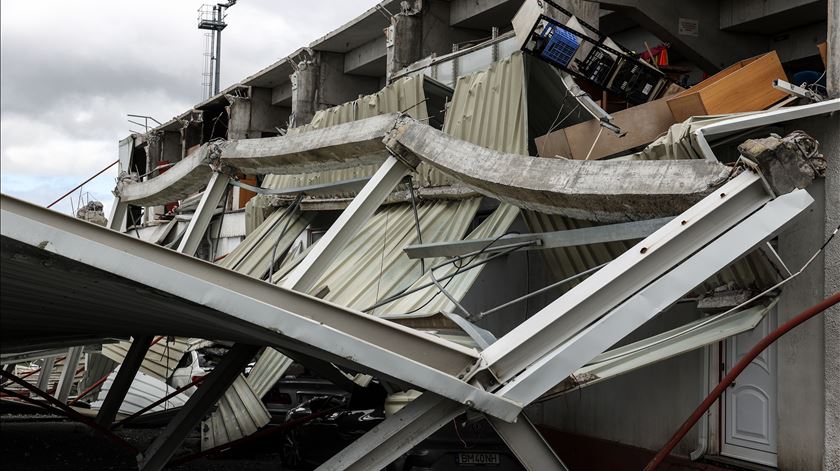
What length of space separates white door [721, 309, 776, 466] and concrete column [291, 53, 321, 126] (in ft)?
55.3

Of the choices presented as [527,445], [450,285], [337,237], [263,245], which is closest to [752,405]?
[450,285]

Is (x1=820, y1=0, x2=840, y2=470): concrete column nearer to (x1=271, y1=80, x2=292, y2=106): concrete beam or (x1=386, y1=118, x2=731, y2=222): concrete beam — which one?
(x1=386, y1=118, x2=731, y2=222): concrete beam

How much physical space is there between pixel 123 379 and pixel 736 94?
8226mm

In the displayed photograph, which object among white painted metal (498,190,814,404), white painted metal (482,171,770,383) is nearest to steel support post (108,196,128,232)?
white painted metal (482,171,770,383)

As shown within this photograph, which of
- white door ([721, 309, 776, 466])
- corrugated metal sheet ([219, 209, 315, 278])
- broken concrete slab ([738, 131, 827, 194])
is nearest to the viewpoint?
broken concrete slab ([738, 131, 827, 194])

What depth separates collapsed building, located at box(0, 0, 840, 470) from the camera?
5.41 metres

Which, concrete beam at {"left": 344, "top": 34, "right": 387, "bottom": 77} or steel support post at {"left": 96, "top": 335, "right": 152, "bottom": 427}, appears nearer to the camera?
steel support post at {"left": 96, "top": 335, "right": 152, "bottom": 427}

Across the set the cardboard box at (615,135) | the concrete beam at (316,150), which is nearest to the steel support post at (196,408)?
the concrete beam at (316,150)

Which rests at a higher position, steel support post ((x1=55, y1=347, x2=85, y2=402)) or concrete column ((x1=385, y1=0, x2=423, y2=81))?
concrete column ((x1=385, y1=0, x2=423, y2=81))

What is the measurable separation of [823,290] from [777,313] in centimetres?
61

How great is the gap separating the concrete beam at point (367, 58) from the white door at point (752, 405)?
15.5 meters

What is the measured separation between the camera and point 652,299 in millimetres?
5715

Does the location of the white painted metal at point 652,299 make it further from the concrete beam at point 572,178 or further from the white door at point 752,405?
the white door at point 752,405

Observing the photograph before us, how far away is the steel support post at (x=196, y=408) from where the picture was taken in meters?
9.14
